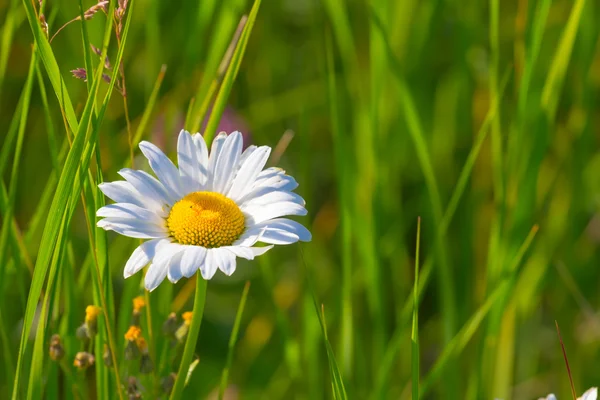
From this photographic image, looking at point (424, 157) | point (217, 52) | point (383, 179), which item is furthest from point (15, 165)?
point (383, 179)

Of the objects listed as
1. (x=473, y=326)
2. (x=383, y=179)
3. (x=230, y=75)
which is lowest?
(x=473, y=326)

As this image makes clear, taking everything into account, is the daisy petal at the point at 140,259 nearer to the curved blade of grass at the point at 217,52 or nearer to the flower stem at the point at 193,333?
the flower stem at the point at 193,333

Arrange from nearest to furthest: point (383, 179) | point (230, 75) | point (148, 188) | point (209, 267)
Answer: point (209, 267) → point (148, 188) → point (230, 75) → point (383, 179)

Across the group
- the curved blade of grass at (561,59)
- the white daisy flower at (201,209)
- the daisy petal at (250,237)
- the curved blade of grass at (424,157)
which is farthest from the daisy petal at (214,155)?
the curved blade of grass at (561,59)

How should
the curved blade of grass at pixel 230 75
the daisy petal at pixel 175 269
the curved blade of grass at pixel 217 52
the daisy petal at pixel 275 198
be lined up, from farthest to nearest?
the curved blade of grass at pixel 217 52 → the curved blade of grass at pixel 230 75 → the daisy petal at pixel 275 198 → the daisy petal at pixel 175 269

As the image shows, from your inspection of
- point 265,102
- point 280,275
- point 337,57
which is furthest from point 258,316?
point 337,57

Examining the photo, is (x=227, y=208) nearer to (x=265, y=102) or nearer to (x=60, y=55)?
(x=265, y=102)

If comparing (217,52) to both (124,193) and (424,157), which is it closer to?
(424,157)
